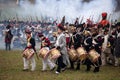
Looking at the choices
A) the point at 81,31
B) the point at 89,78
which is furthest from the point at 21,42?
the point at 89,78

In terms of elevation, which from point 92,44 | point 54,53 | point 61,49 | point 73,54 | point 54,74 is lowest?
point 54,74

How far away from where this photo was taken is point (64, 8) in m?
25.3

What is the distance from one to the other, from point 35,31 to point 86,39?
47.7 feet

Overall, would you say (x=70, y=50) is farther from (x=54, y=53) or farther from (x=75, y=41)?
(x=54, y=53)

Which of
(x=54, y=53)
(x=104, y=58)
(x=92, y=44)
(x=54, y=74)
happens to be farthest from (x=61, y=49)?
(x=104, y=58)

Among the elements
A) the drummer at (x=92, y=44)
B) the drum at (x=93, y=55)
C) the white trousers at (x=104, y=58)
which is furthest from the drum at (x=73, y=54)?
the white trousers at (x=104, y=58)

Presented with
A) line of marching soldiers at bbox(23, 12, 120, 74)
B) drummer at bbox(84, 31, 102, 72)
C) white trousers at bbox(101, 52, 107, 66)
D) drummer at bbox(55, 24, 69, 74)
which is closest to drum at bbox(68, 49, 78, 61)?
line of marching soldiers at bbox(23, 12, 120, 74)

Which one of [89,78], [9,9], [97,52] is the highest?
[9,9]

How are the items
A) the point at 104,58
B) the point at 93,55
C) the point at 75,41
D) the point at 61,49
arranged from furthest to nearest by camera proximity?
the point at 104,58 < the point at 75,41 < the point at 61,49 < the point at 93,55

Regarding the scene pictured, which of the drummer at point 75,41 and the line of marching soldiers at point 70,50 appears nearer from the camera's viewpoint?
the line of marching soldiers at point 70,50

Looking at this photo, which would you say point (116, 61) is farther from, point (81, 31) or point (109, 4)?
point (109, 4)

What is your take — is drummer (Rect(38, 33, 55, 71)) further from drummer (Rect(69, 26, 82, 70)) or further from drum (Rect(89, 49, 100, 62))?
drum (Rect(89, 49, 100, 62))

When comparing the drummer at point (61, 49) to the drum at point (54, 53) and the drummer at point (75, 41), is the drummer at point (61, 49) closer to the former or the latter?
the drum at point (54, 53)

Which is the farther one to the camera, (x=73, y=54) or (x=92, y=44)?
(x=73, y=54)
